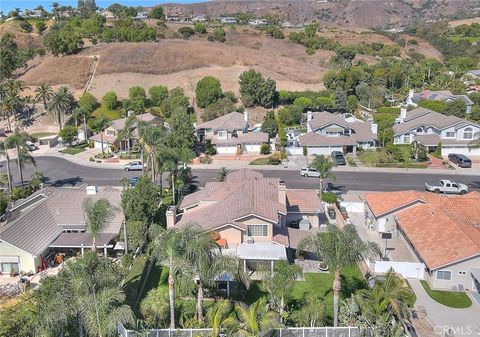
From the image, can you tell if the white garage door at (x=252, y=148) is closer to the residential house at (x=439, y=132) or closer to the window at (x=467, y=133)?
the residential house at (x=439, y=132)

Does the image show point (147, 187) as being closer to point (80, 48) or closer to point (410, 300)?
point (410, 300)

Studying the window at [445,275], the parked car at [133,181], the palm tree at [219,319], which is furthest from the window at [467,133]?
the palm tree at [219,319]

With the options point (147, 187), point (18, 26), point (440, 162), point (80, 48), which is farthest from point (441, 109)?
point (18, 26)

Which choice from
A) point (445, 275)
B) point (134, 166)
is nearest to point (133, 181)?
point (134, 166)

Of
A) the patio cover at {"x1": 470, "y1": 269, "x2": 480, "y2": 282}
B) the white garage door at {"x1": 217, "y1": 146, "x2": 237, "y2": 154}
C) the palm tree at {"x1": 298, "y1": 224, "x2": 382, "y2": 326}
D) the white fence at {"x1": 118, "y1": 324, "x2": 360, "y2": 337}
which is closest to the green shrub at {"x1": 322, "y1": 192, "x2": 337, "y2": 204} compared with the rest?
the patio cover at {"x1": 470, "y1": 269, "x2": 480, "y2": 282}

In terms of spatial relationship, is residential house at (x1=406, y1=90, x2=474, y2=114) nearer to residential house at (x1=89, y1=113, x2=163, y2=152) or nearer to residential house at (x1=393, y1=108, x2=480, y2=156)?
residential house at (x1=393, y1=108, x2=480, y2=156)
